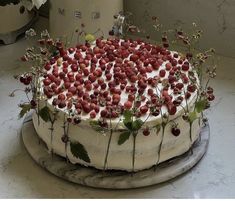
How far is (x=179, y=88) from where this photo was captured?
0.81 metres

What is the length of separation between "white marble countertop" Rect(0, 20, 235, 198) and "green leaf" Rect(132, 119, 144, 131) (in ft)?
0.35

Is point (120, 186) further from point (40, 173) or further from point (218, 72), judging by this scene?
point (218, 72)

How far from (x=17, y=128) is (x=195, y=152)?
30 cm

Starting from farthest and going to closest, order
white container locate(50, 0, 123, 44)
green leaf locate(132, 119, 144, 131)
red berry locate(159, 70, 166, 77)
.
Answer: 1. white container locate(50, 0, 123, 44)
2. red berry locate(159, 70, 166, 77)
3. green leaf locate(132, 119, 144, 131)

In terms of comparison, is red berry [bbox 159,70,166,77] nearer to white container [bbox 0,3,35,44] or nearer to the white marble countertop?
the white marble countertop

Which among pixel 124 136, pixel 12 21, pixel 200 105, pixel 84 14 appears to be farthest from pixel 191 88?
pixel 12 21

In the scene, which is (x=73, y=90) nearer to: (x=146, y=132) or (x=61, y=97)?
(x=61, y=97)

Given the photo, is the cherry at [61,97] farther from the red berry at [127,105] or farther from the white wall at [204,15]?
the white wall at [204,15]

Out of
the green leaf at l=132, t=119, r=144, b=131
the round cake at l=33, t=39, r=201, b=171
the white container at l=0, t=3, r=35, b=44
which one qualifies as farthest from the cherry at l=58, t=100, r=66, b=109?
the white container at l=0, t=3, r=35, b=44

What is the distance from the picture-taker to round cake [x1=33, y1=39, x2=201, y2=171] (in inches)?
29.9

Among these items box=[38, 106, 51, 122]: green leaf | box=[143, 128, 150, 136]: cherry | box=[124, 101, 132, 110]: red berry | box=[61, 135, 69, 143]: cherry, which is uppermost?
box=[124, 101, 132, 110]: red berry

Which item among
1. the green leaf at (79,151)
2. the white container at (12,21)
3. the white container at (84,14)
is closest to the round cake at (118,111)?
the green leaf at (79,151)

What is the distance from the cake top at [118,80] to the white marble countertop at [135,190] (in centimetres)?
12

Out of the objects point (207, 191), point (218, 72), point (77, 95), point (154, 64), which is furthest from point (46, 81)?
point (218, 72)
